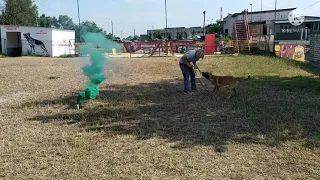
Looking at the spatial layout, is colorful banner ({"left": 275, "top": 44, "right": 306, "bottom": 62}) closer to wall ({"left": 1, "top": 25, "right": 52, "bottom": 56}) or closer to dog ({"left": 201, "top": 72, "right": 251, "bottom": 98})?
dog ({"left": 201, "top": 72, "right": 251, "bottom": 98})

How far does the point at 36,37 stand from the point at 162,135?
1249 inches

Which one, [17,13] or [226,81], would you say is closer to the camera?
[226,81]

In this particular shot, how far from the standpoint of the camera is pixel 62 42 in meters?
35.5

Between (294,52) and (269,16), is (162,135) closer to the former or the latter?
(294,52)

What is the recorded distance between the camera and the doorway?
35.8 m

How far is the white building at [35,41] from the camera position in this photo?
33.5 m

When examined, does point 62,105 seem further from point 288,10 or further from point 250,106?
point 288,10

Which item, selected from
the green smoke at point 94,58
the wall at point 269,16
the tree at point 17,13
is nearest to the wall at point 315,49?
the green smoke at point 94,58

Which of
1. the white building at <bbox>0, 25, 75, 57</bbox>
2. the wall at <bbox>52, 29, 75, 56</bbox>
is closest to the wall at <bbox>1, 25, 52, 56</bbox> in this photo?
the white building at <bbox>0, 25, 75, 57</bbox>

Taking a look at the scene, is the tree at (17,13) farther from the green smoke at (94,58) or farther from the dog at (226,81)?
the dog at (226,81)

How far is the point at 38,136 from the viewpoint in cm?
550

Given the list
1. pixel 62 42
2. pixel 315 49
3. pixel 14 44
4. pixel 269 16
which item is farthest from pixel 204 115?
Result: pixel 269 16

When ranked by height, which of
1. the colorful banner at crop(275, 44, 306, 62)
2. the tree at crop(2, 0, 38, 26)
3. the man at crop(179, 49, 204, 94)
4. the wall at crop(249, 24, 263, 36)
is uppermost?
the tree at crop(2, 0, 38, 26)

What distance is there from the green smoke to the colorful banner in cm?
1526
